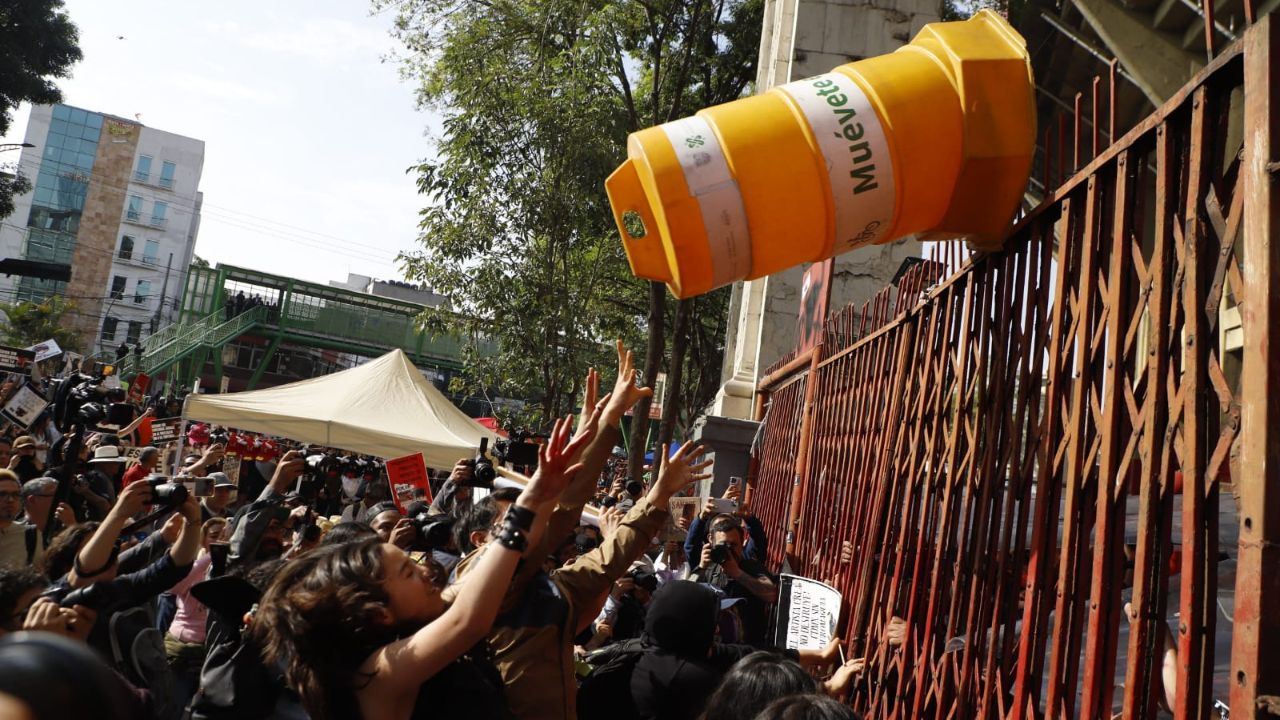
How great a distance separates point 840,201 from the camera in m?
3.71

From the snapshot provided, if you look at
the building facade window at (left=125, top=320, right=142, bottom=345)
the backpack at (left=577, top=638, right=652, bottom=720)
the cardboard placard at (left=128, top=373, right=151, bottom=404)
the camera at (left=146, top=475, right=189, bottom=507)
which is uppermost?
the building facade window at (left=125, top=320, right=142, bottom=345)

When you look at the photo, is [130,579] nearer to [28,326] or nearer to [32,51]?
[32,51]

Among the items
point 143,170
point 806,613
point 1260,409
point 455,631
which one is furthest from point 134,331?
point 1260,409

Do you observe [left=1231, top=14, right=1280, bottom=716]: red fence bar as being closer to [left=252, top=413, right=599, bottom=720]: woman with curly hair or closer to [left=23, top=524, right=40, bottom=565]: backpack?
[left=252, top=413, right=599, bottom=720]: woman with curly hair

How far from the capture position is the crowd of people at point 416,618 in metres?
2.64

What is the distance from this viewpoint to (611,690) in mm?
3867

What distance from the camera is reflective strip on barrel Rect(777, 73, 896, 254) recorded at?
11.9 ft

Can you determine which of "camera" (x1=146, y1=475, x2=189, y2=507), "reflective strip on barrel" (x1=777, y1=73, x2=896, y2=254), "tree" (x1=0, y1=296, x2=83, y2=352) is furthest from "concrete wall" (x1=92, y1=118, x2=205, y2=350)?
"reflective strip on barrel" (x1=777, y1=73, x2=896, y2=254)

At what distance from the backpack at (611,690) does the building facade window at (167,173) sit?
84.3 meters

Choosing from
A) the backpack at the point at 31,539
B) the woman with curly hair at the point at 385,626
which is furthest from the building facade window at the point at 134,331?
the woman with curly hair at the point at 385,626

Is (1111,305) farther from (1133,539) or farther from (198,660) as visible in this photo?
(198,660)

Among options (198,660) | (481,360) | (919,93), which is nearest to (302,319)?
(481,360)

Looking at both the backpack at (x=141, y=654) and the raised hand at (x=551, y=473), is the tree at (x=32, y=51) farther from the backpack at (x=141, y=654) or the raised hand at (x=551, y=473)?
the raised hand at (x=551, y=473)

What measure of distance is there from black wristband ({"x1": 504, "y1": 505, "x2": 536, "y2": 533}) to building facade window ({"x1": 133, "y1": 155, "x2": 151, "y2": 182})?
277ft
